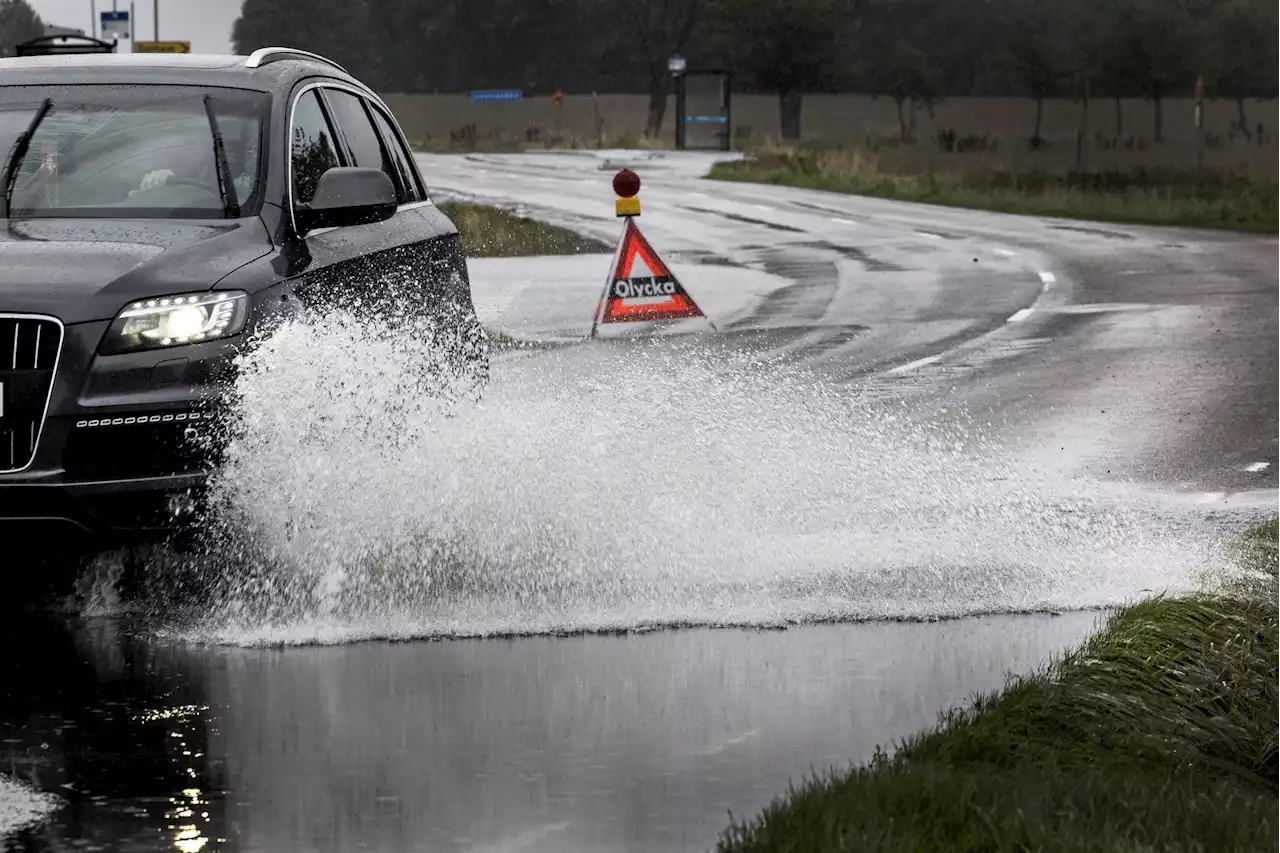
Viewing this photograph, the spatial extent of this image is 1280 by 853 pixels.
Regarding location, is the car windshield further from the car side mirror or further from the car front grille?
the car front grille

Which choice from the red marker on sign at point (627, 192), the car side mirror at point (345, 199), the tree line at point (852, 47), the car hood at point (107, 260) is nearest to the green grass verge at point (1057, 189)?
the red marker on sign at point (627, 192)

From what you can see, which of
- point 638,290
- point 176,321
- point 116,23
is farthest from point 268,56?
point 116,23

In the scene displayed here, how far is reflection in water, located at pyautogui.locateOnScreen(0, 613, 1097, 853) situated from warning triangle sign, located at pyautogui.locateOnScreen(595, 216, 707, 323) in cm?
1073

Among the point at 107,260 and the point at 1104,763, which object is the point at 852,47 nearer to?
the point at 107,260

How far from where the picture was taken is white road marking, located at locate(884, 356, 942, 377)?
15172 millimetres

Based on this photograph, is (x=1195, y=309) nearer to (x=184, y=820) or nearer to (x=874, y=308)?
(x=874, y=308)

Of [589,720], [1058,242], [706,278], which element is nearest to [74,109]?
[589,720]

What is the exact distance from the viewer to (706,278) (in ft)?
79.4

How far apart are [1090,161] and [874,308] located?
4812 centimetres

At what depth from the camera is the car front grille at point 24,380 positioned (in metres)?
6.84

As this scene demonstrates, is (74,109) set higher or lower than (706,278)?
higher

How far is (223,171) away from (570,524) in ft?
5.69

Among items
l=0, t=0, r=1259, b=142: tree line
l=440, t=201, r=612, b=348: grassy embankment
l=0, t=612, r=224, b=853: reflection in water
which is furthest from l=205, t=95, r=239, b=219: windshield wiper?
l=0, t=0, r=1259, b=142: tree line

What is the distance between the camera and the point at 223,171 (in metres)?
8.18
